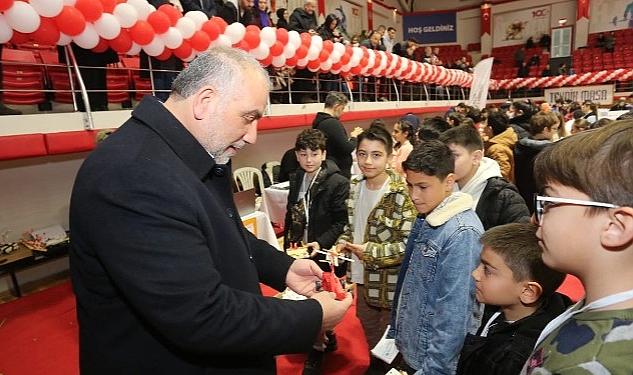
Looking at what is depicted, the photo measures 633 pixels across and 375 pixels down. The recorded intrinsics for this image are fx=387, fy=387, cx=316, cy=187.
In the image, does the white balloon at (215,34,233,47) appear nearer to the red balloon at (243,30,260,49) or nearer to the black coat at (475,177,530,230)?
the red balloon at (243,30,260,49)

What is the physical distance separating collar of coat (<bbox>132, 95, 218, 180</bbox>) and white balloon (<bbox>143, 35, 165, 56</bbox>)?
303 centimetres

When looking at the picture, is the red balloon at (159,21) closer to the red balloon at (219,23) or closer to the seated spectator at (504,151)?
the red balloon at (219,23)

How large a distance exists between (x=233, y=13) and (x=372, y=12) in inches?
510

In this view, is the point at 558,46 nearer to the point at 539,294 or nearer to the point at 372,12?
the point at 372,12

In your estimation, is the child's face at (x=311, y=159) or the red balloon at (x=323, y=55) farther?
the red balloon at (x=323, y=55)

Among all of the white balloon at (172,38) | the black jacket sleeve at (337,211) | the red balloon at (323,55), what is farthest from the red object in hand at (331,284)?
the red balloon at (323,55)

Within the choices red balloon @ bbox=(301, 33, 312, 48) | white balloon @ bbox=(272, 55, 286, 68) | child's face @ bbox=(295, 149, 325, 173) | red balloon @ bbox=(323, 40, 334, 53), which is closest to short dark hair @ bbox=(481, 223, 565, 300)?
child's face @ bbox=(295, 149, 325, 173)

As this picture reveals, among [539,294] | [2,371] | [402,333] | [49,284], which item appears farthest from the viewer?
[49,284]

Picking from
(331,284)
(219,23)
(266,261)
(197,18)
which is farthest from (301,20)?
(331,284)

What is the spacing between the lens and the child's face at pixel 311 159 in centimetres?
282

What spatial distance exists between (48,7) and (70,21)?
170 mm

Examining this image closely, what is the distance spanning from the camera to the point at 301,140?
9.43 feet

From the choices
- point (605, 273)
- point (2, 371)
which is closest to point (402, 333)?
point (605, 273)

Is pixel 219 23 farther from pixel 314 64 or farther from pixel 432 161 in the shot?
pixel 432 161
